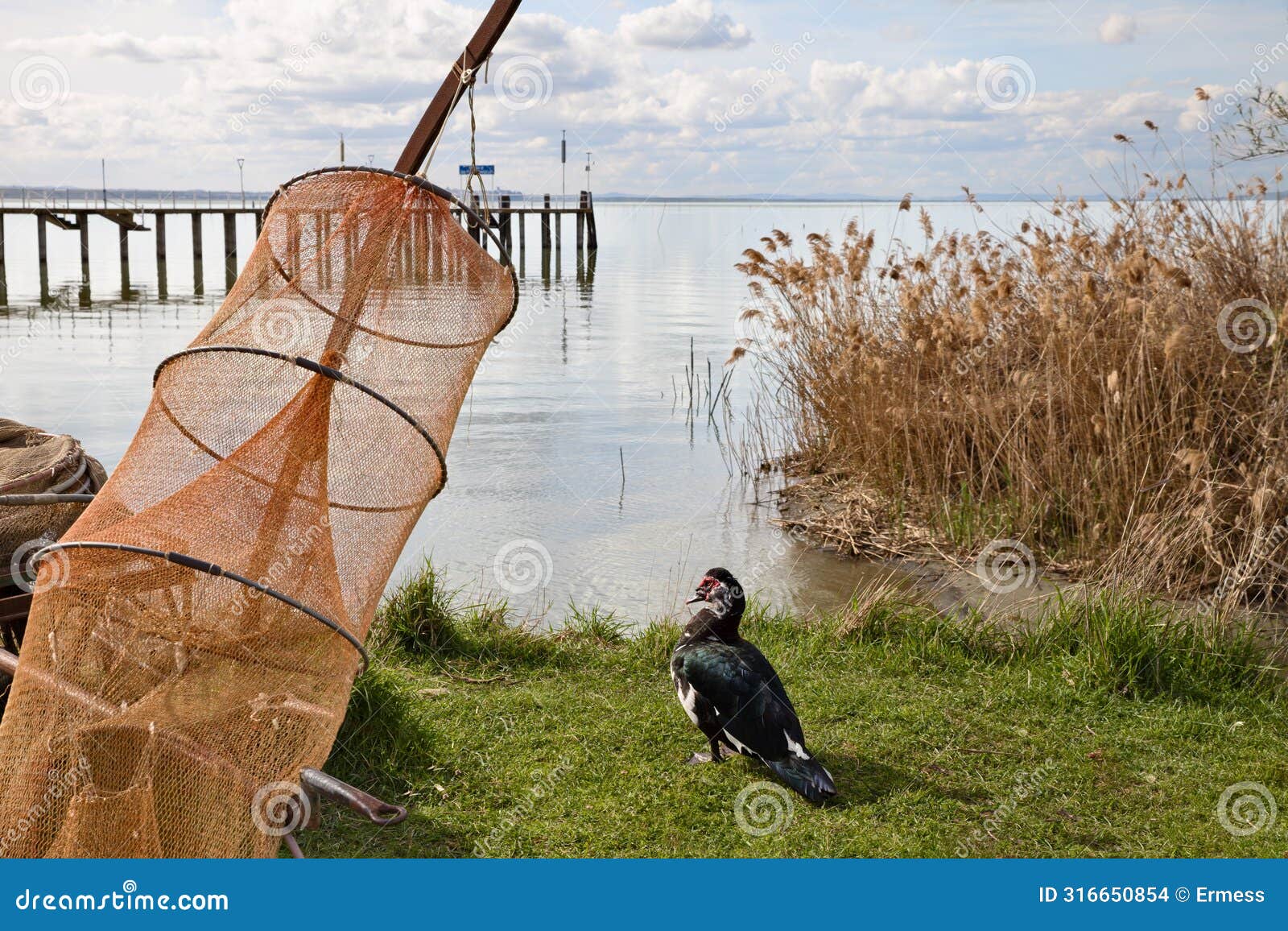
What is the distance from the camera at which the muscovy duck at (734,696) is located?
454 centimetres

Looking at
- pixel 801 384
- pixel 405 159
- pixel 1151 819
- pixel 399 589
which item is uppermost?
pixel 405 159

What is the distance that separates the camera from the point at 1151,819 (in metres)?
4.52

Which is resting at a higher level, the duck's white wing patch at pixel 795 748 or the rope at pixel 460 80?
the rope at pixel 460 80

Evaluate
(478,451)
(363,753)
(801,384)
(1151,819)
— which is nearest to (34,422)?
(478,451)

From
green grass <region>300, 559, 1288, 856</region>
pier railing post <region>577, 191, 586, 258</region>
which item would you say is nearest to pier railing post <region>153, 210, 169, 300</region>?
pier railing post <region>577, 191, 586, 258</region>

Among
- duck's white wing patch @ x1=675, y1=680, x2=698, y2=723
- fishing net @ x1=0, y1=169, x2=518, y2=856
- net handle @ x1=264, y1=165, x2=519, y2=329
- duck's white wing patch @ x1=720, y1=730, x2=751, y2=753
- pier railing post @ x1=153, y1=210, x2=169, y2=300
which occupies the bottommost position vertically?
duck's white wing patch @ x1=720, y1=730, x2=751, y2=753

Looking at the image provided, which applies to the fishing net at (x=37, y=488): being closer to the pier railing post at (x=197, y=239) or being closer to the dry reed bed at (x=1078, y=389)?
the dry reed bed at (x=1078, y=389)

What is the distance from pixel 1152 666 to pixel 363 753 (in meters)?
3.72

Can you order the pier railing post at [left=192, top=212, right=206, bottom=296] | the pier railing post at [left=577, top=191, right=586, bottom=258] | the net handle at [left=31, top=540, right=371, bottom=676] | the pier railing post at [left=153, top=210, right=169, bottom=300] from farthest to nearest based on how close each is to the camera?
the pier railing post at [left=577, top=191, right=586, bottom=258] → the pier railing post at [left=192, top=212, right=206, bottom=296] → the pier railing post at [left=153, top=210, right=169, bottom=300] → the net handle at [left=31, top=540, right=371, bottom=676]

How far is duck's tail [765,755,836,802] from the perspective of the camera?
4465 mm

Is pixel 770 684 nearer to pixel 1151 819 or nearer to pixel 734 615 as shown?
pixel 734 615

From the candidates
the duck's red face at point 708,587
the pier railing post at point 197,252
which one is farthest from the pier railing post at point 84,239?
the duck's red face at point 708,587

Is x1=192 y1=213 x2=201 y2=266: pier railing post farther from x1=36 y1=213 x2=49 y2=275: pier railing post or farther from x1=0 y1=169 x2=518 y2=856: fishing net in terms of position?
x1=0 y1=169 x2=518 y2=856: fishing net

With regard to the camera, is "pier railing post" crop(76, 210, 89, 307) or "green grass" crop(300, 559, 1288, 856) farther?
"pier railing post" crop(76, 210, 89, 307)
